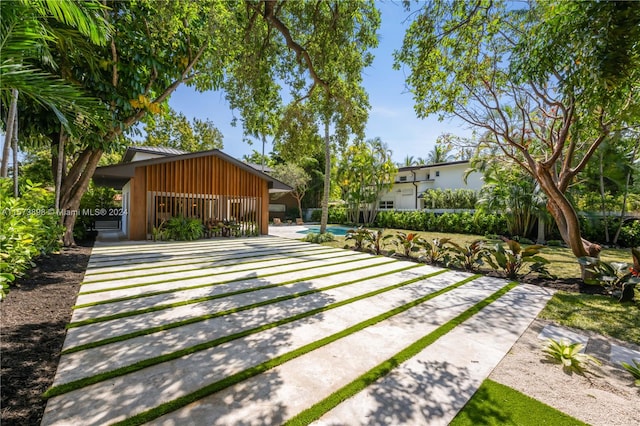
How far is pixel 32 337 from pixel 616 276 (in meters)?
8.56

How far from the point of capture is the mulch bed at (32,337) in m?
2.00

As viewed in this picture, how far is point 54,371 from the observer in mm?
2410

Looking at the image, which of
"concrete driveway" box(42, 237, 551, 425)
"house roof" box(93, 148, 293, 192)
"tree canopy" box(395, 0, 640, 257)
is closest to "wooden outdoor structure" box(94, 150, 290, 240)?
"house roof" box(93, 148, 293, 192)

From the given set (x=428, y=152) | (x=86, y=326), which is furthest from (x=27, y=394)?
(x=428, y=152)

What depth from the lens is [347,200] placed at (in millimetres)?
22797

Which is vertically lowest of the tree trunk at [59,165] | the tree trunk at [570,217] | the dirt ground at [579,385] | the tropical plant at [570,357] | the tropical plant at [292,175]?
the dirt ground at [579,385]

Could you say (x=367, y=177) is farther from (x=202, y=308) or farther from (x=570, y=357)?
(x=570, y=357)

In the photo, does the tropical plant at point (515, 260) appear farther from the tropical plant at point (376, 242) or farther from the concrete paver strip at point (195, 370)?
the concrete paver strip at point (195, 370)

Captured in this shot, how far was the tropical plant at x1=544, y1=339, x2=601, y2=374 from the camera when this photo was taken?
2682mm

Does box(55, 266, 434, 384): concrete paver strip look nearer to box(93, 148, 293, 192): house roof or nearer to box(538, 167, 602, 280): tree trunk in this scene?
box(538, 167, 602, 280): tree trunk

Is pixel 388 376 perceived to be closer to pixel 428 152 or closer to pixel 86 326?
pixel 86 326

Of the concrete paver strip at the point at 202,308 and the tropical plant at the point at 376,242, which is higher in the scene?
the tropical plant at the point at 376,242

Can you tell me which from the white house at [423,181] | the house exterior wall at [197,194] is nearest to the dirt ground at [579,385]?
the house exterior wall at [197,194]

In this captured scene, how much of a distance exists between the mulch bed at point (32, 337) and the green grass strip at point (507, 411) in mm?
3019
